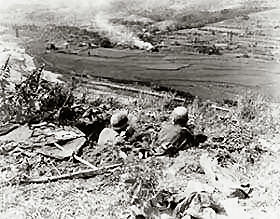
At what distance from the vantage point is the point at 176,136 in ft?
19.9

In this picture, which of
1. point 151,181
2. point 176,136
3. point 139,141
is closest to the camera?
point 151,181

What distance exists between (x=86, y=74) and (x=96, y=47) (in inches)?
103

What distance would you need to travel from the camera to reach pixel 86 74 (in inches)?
457

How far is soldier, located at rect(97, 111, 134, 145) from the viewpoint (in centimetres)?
616

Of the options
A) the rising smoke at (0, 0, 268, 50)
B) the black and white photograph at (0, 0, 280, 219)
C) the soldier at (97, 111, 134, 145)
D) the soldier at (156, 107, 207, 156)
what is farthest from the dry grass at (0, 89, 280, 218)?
the rising smoke at (0, 0, 268, 50)

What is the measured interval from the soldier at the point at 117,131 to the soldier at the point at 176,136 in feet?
1.36

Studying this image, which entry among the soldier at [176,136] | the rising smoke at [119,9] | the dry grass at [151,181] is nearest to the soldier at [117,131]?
the dry grass at [151,181]

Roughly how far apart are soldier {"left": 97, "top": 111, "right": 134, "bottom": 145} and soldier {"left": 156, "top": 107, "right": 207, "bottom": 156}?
0.41 meters

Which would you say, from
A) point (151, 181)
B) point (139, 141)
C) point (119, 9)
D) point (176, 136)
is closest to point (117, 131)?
point (139, 141)

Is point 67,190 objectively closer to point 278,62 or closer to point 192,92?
point 192,92

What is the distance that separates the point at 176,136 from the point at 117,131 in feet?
2.50

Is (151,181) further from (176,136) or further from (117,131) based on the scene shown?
(117,131)

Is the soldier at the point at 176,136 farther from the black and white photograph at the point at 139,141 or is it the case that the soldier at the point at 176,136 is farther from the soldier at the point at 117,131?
the soldier at the point at 117,131

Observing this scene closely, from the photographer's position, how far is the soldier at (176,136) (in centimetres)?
597
